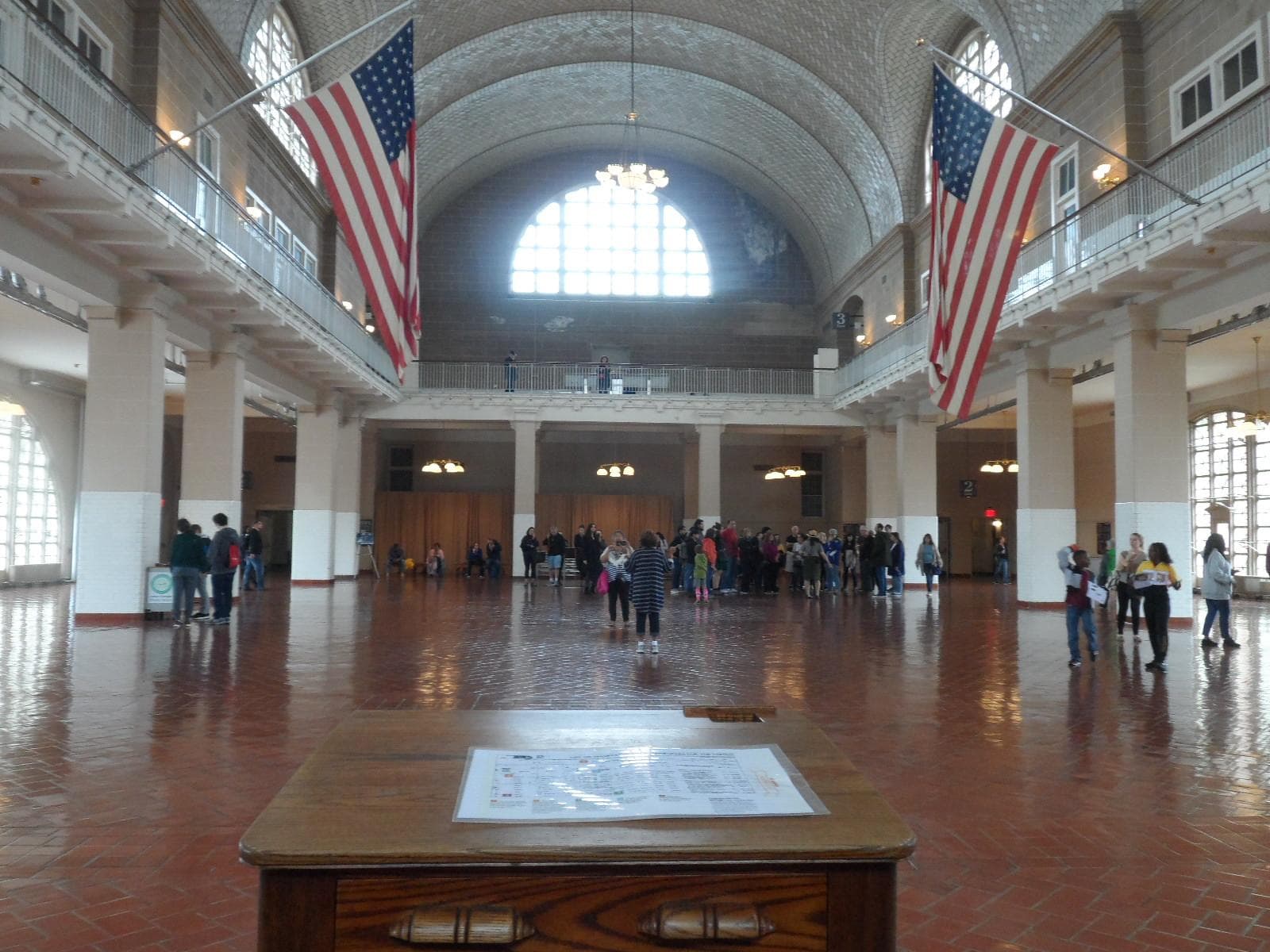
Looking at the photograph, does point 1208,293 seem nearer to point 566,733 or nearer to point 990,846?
point 990,846

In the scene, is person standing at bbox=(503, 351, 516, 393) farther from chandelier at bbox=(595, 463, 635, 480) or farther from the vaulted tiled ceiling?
the vaulted tiled ceiling

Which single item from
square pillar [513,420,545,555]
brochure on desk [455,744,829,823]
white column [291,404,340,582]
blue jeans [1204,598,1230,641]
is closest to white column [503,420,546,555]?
square pillar [513,420,545,555]

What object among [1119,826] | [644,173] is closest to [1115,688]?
[1119,826]

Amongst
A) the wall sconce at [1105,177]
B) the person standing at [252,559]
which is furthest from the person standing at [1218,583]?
the person standing at [252,559]

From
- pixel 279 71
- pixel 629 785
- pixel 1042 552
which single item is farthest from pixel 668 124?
pixel 629 785

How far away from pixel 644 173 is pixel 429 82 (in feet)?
19.6

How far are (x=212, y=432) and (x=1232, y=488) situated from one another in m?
22.3

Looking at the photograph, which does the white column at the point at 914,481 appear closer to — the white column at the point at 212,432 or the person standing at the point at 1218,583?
the person standing at the point at 1218,583

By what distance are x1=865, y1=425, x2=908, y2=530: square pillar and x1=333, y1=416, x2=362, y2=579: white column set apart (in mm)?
14379

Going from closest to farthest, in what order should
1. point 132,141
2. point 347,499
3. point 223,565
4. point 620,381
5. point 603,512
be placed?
1. point 132,141
2. point 223,565
3. point 347,499
4. point 620,381
5. point 603,512

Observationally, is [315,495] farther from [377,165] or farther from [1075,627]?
[1075,627]

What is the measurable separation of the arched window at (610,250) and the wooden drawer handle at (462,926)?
34.5 metres

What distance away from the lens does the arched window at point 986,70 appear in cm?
2139

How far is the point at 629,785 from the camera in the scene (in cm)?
191
